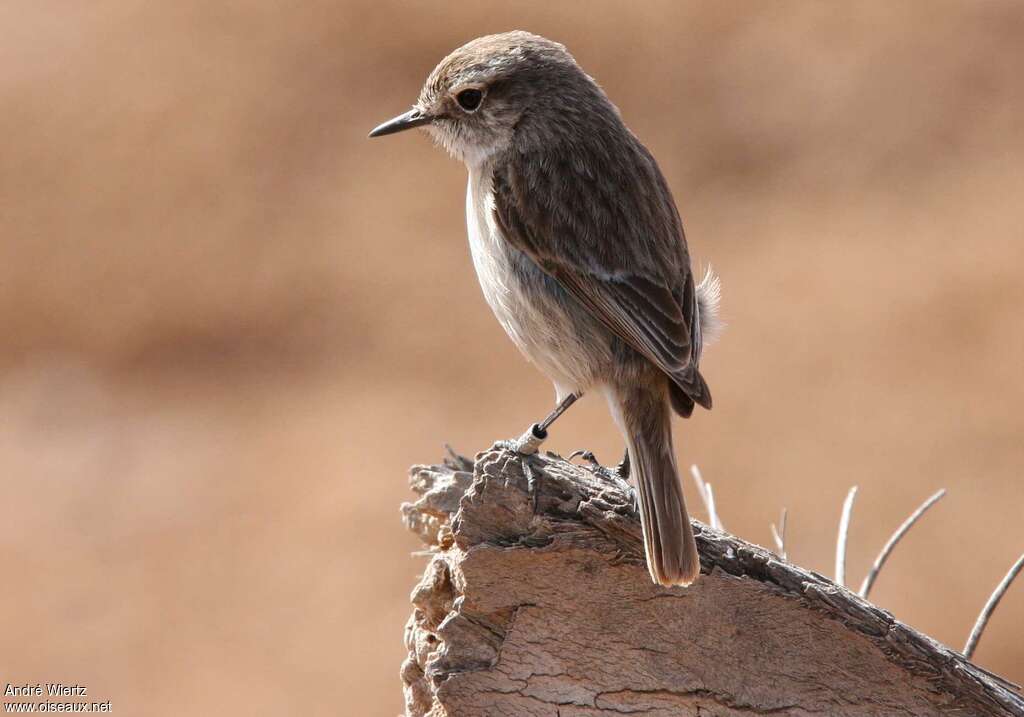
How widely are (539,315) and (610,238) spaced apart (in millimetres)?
344

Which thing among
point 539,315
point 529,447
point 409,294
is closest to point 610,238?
point 539,315

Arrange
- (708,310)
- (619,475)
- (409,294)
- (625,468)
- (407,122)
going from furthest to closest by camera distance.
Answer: (409,294)
(708,310)
(407,122)
(625,468)
(619,475)

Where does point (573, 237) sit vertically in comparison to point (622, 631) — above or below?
above

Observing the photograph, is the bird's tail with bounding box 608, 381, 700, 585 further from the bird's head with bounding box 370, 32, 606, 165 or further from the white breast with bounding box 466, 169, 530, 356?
the bird's head with bounding box 370, 32, 606, 165

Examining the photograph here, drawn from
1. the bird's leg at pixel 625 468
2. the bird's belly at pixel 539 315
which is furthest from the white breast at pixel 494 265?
the bird's leg at pixel 625 468

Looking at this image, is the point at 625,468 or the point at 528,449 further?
→ the point at 625,468

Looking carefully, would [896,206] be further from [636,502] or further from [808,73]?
[636,502]

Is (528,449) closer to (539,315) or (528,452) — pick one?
(528,452)

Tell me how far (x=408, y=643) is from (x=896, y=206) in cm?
1071

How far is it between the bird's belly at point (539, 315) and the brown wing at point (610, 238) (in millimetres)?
50

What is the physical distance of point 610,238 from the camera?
4.61 metres

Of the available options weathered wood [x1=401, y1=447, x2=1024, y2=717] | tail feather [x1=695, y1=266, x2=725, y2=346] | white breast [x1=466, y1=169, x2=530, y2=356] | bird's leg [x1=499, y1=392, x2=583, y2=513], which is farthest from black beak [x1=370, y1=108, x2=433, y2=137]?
weathered wood [x1=401, y1=447, x2=1024, y2=717]

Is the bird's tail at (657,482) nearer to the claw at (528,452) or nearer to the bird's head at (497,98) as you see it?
the claw at (528,452)

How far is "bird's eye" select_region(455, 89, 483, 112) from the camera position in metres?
4.93
